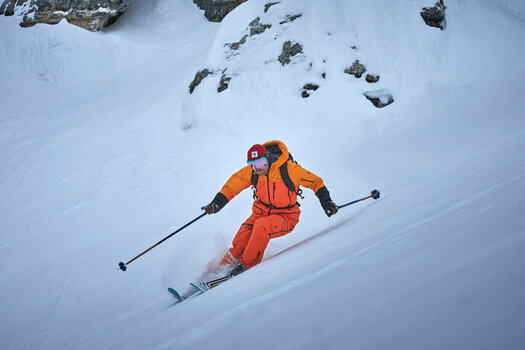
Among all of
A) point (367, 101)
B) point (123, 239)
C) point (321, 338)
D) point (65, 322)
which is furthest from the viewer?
point (367, 101)

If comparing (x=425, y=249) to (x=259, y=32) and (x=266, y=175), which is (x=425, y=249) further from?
(x=259, y=32)

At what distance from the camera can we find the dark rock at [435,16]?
22.7 feet

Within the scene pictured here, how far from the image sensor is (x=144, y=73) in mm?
11930

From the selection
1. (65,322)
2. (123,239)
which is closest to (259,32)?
(123,239)

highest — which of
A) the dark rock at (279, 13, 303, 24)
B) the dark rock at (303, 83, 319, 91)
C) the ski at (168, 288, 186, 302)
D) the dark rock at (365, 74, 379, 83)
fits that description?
the dark rock at (279, 13, 303, 24)

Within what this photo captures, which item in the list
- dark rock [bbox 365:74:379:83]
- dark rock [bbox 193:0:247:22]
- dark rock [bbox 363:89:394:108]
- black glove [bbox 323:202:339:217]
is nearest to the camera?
black glove [bbox 323:202:339:217]

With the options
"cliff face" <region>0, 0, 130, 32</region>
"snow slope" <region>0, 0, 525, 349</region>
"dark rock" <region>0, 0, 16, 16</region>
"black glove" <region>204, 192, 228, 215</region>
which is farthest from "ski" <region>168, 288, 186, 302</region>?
"dark rock" <region>0, 0, 16, 16</region>

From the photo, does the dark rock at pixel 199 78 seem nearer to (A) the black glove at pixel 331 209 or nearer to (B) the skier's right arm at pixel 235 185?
(B) the skier's right arm at pixel 235 185

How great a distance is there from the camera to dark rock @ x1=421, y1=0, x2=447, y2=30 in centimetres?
692

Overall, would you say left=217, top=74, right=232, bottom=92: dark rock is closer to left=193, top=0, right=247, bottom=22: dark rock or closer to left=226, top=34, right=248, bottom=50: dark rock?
left=226, top=34, right=248, bottom=50: dark rock

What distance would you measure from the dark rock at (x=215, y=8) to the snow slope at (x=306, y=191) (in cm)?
430

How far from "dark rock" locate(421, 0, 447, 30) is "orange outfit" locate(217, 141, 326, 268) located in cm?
584

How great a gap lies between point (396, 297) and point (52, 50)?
55.4ft

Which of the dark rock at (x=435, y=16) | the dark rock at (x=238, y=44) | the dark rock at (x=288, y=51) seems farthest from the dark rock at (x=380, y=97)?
the dark rock at (x=238, y=44)
